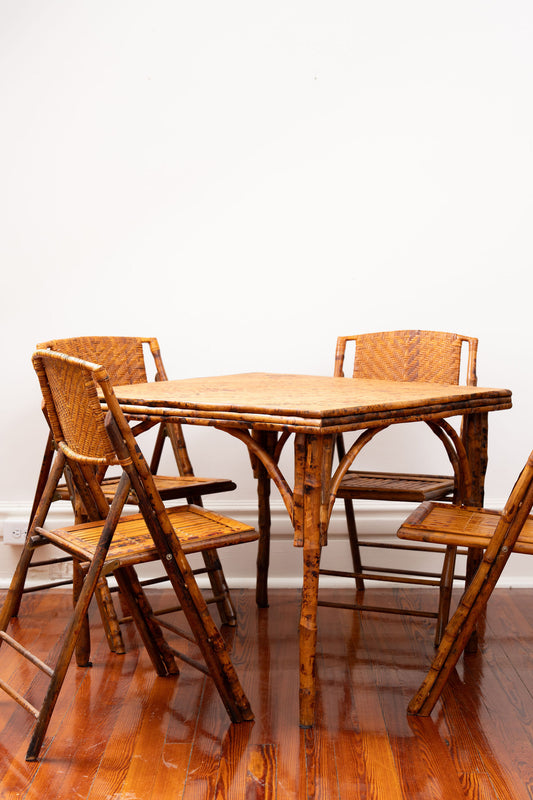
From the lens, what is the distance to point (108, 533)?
1940 millimetres

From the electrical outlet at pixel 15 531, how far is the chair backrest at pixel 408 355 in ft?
4.96

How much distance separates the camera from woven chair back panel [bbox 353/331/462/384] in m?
2.96

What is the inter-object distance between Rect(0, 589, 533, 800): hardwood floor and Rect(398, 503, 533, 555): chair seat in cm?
51

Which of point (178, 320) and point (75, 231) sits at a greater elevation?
point (75, 231)

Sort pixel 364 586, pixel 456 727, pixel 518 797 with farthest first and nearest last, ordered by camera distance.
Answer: pixel 364 586, pixel 456 727, pixel 518 797

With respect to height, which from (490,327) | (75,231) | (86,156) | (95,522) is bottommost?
(95,522)

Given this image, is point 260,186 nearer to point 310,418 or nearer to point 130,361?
point 130,361

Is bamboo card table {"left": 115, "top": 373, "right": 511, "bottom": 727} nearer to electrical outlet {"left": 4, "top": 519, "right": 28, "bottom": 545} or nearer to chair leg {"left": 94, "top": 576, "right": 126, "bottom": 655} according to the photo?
chair leg {"left": 94, "top": 576, "right": 126, "bottom": 655}

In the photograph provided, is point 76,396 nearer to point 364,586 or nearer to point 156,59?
point 364,586

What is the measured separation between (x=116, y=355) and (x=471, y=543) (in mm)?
1657

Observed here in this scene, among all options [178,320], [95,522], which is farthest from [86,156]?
[95,522]

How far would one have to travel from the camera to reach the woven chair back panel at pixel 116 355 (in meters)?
3.02

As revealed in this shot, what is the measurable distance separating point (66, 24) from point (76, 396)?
2204mm

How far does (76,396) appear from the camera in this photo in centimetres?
194
